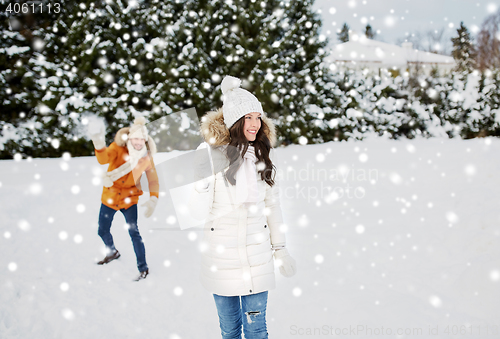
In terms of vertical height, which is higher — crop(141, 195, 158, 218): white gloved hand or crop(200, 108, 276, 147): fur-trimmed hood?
crop(200, 108, 276, 147): fur-trimmed hood

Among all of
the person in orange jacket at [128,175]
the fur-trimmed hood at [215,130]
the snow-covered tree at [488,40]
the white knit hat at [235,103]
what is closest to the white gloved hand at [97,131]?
the person in orange jacket at [128,175]

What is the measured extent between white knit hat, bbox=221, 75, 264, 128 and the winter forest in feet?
3.72

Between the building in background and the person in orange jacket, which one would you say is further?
the building in background

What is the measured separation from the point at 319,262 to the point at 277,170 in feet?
8.74

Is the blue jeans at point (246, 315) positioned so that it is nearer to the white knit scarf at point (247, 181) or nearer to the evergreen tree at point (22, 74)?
the white knit scarf at point (247, 181)

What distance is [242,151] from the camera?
2355 millimetres

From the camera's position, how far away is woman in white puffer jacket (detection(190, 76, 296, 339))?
2.28m

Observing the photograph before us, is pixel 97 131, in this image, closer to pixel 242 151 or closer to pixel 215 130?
pixel 215 130

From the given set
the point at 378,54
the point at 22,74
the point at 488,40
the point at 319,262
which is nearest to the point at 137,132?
the point at 319,262

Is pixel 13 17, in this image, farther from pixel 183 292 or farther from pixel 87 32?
pixel 183 292

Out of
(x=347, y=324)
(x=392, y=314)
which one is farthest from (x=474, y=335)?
(x=347, y=324)

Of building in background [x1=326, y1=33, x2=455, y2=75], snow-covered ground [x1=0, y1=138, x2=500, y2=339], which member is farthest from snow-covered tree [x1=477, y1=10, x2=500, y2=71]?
snow-covered ground [x1=0, y1=138, x2=500, y2=339]

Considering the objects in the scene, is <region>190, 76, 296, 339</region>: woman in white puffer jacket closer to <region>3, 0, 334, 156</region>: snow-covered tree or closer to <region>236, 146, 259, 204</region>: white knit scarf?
<region>236, 146, 259, 204</region>: white knit scarf

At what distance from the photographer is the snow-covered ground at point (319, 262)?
3.37m
